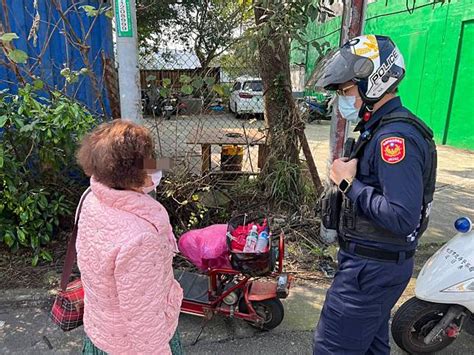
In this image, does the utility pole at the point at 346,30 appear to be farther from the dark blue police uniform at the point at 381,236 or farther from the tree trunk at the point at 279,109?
the dark blue police uniform at the point at 381,236

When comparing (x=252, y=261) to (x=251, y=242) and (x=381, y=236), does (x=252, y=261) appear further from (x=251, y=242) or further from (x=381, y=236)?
(x=381, y=236)

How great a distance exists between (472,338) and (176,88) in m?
3.14

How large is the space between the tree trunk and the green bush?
189cm

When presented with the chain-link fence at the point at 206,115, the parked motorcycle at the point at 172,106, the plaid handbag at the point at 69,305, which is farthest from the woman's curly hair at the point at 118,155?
the parked motorcycle at the point at 172,106

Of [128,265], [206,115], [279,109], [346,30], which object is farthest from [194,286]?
[346,30]

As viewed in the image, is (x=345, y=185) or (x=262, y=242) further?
(x=262, y=242)

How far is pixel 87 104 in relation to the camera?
3797 millimetres

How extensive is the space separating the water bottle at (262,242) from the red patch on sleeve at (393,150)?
1024mm

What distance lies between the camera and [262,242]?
2369 mm

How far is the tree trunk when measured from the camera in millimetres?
4180

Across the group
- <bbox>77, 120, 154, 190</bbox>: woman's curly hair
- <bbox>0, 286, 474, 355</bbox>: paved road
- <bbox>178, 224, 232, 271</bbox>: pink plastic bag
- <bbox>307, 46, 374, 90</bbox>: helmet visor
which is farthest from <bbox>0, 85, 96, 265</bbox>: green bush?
<bbox>307, 46, 374, 90</bbox>: helmet visor

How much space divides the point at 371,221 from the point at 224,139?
104 inches

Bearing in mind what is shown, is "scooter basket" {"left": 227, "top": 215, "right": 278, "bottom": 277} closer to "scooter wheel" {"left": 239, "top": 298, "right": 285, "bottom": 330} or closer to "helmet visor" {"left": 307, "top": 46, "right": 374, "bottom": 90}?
"scooter wheel" {"left": 239, "top": 298, "right": 285, "bottom": 330}

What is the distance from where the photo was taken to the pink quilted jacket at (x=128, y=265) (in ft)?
4.29
